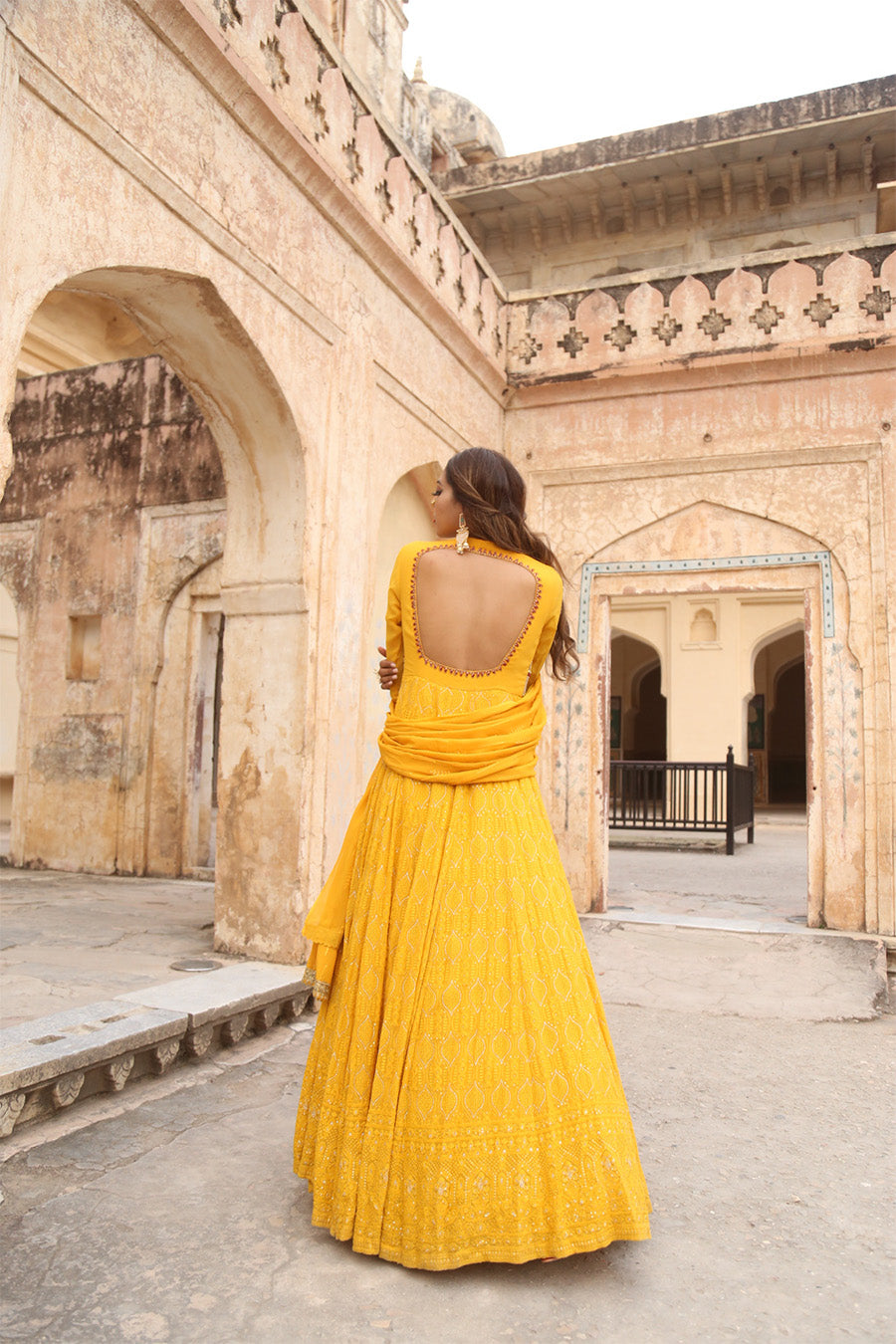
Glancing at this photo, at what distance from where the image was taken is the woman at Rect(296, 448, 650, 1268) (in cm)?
197

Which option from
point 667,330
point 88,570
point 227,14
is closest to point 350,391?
point 227,14

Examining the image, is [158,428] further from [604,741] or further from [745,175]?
[745,175]

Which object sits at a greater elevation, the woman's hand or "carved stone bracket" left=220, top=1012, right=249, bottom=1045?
the woman's hand

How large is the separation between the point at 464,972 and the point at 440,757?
454mm

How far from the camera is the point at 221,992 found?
3.85m

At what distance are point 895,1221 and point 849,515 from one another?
4.80 meters

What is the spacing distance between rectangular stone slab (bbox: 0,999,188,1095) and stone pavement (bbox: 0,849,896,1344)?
0.49 ft

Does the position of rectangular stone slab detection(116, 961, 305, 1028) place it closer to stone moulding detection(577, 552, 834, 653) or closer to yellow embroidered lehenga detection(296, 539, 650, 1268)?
yellow embroidered lehenga detection(296, 539, 650, 1268)

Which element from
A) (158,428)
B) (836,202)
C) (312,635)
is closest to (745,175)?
(836,202)

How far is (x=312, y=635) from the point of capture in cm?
474

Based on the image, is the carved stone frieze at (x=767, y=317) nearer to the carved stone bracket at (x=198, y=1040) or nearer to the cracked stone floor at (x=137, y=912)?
the cracked stone floor at (x=137, y=912)

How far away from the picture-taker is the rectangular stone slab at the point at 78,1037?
283cm

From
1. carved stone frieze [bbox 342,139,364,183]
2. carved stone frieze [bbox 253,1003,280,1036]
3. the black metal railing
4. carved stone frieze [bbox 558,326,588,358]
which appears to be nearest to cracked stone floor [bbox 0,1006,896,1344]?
carved stone frieze [bbox 253,1003,280,1036]

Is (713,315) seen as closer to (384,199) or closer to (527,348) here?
(527,348)
